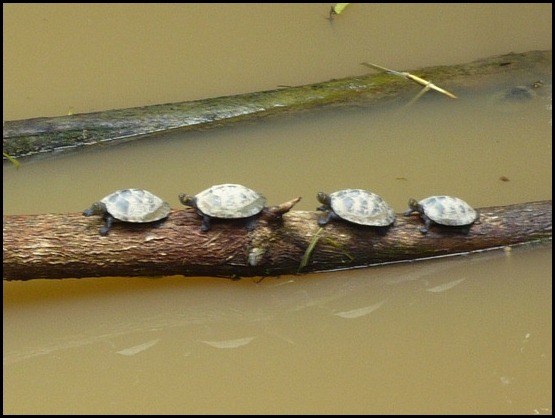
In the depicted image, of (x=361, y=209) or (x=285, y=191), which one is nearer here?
(x=361, y=209)

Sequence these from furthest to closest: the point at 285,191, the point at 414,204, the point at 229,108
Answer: the point at 229,108, the point at 285,191, the point at 414,204

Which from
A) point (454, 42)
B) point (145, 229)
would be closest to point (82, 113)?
point (145, 229)

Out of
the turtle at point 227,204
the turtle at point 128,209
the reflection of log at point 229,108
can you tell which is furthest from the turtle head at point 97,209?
the reflection of log at point 229,108

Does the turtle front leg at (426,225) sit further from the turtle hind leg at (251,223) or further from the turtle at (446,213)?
the turtle hind leg at (251,223)

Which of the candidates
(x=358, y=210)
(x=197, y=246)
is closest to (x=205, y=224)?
(x=197, y=246)

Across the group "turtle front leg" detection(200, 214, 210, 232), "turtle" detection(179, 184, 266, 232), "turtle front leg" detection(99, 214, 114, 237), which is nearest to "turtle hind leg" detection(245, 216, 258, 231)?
"turtle" detection(179, 184, 266, 232)

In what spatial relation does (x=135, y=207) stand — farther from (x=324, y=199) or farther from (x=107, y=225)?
(x=324, y=199)
